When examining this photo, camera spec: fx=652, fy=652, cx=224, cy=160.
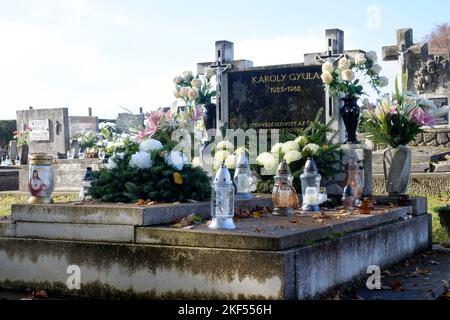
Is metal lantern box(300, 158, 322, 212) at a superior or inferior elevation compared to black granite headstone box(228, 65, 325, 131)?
inferior

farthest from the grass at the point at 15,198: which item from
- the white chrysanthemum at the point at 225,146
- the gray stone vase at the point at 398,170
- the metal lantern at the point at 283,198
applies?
the metal lantern at the point at 283,198

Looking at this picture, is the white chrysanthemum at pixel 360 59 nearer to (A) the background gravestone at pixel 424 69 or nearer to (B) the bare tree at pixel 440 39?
(A) the background gravestone at pixel 424 69

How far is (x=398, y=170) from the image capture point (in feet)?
26.5

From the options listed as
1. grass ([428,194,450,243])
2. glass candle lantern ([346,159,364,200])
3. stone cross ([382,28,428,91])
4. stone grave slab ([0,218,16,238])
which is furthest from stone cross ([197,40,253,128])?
stone cross ([382,28,428,91])

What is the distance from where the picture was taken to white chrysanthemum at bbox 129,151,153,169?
19.9 ft

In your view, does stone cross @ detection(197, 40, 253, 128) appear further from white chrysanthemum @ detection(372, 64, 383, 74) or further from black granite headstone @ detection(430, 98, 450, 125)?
black granite headstone @ detection(430, 98, 450, 125)

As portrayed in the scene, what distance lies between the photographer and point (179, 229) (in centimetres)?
478

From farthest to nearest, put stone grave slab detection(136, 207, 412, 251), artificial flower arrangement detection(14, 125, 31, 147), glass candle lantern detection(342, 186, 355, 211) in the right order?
1. artificial flower arrangement detection(14, 125, 31, 147)
2. glass candle lantern detection(342, 186, 355, 211)
3. stone grave slab detection(136, 207, 412, 251)

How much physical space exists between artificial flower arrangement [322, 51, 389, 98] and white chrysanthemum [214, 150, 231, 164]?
175cm

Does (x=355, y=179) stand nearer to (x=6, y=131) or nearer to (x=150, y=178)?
(x=150, y=178)

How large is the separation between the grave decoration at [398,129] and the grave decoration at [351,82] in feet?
2.70
